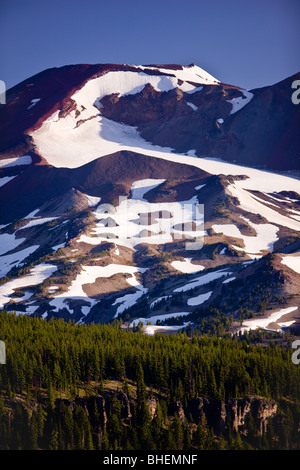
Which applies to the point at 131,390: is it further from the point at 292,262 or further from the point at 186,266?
the point at 186,266

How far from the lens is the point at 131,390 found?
88.5m

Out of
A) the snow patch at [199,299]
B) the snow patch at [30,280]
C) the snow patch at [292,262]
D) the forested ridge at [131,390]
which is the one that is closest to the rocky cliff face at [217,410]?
the forested ridge at [131,390]

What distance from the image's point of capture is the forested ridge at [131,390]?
7769 cm

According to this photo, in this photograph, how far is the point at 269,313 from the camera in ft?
442

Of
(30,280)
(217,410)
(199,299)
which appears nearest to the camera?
(217,410)

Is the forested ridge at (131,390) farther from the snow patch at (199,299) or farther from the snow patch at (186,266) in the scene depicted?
the snow patch at (186,266)

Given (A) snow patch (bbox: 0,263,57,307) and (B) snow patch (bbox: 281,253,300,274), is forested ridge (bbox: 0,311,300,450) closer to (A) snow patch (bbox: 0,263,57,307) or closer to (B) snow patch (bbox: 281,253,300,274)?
(B) snow patch (bbox: 281,253,300,274)

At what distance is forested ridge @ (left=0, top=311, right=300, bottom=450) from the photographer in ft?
255

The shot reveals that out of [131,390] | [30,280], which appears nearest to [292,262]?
[30,280]

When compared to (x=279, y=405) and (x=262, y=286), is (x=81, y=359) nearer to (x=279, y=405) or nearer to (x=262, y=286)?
(x=279, y=405)

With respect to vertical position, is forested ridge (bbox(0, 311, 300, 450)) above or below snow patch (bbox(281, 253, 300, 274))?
below

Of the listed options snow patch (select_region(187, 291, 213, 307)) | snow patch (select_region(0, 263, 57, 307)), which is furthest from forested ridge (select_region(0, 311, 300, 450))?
snow patch (select_region(0, 263, 57, 307))
